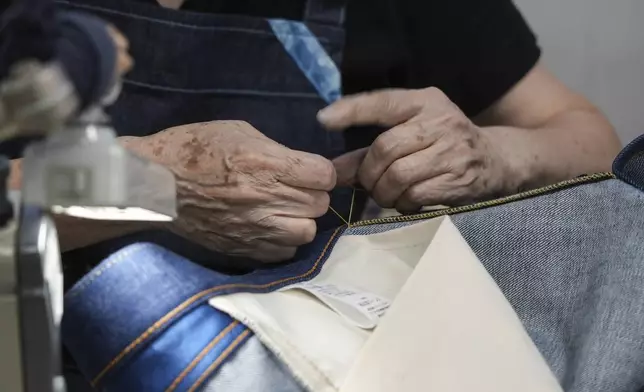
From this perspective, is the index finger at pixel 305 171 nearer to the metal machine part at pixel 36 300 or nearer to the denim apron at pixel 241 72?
the denim apron at pixel 241 72

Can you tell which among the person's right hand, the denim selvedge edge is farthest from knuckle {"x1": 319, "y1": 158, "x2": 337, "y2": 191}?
the denim selvedge edge

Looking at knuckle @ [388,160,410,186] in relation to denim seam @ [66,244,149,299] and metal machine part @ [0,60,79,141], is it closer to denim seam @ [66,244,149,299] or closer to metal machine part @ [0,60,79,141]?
denim seam @ [66,244,149,299]

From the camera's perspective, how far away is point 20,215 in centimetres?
19

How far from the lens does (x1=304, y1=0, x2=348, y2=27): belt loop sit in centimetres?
49

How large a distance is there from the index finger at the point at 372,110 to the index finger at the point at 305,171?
6cm

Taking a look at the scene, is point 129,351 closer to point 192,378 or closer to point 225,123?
point 192,378

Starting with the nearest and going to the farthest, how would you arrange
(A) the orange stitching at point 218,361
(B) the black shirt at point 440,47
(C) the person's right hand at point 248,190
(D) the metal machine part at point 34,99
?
(D) the metal machine part at point 34,99, (A) the orange stitching at point 218,361, (C) the person's right hand at point 248,190, (B) the black shirt at point 440,47

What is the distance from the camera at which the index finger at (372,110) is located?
0.46 meters

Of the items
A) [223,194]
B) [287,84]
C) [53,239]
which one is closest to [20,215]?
[53,239]

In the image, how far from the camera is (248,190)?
0.39 metres

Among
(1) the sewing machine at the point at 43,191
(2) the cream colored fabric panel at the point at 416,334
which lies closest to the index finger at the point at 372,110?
(2) the cream colored fabric panel at the point at 416,334

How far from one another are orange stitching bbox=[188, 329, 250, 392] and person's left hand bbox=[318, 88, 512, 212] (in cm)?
19

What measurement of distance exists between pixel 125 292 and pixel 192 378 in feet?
0.15

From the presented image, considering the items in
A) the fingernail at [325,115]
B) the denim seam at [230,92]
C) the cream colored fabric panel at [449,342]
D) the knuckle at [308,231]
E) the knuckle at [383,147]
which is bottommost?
the cream colored fabric panel at [449,342]
